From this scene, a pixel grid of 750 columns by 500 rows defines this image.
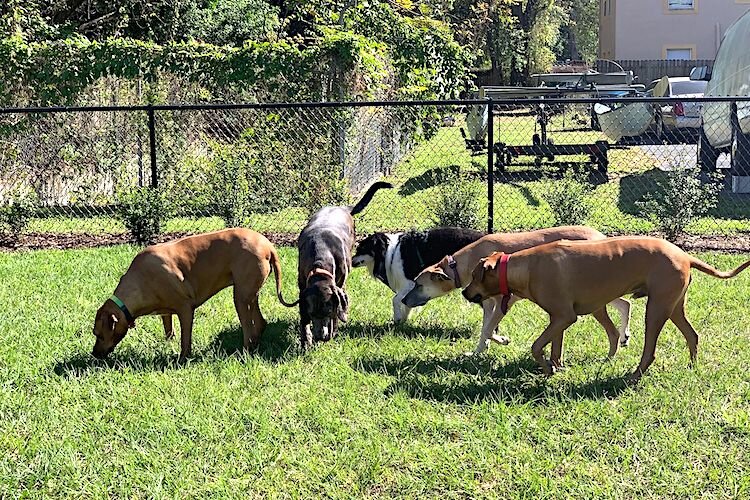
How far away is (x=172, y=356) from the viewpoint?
5484mm

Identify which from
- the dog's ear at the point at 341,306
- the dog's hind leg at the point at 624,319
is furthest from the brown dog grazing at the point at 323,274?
the dog's hind leg at the point at 624,319


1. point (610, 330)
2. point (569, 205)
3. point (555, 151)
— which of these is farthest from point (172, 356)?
point (555, 151)

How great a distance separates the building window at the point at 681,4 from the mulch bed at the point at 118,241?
30.2 m

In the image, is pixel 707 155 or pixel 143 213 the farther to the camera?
pixel 707 155

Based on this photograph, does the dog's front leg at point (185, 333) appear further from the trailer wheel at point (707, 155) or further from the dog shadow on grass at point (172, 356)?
the trailer wheel at point (707, 155)

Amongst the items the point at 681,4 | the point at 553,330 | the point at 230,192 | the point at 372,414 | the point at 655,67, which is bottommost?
the point at 372,414

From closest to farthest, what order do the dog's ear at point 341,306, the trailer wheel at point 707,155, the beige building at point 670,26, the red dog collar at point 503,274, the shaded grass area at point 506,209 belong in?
the red dog collar at point 503,274 → the dog's ear at point 341,306 → the shaded grass area at point 506,209 → the trailer wheel at point 707,155 → the beige building at point 670,26

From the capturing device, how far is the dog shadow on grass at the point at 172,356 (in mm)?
5191

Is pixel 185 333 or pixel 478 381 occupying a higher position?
pixel 185 333

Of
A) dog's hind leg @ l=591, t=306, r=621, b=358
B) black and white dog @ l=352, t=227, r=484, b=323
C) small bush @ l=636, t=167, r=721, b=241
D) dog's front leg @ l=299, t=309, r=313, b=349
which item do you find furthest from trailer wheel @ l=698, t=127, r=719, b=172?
dog's front leg @ l=299, t=309, r=313, b=349

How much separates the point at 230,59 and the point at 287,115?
132 centimetres

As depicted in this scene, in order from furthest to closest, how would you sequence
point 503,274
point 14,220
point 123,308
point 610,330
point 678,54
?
point 678,54, point 14,220, point 610,330, point 123,308, point 503,274

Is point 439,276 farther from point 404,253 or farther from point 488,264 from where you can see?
point 404,253

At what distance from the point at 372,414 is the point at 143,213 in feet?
19.4
